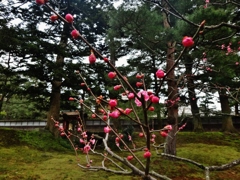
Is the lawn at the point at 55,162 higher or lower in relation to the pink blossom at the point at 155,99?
lower

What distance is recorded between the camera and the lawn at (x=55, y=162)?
3744mm

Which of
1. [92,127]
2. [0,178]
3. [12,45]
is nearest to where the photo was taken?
[0,178]

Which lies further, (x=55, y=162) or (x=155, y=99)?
(x=55, y=162)

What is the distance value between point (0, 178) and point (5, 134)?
351cm

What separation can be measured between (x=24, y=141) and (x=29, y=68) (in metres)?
2.36

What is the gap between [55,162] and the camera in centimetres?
478

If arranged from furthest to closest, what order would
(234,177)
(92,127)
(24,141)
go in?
(92,127)
(24,141)
(234,177)

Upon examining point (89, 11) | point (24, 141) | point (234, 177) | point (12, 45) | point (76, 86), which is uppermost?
point (89, 11)

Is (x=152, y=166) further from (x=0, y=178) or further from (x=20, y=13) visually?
(x=20, y=13)

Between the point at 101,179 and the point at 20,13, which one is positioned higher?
the point at 20,13

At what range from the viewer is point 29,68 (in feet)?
22.0

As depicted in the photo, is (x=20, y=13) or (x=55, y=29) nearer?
(x=20, y=13)

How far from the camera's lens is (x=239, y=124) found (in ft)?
39.4

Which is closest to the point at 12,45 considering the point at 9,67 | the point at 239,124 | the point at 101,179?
the point at 9,67
